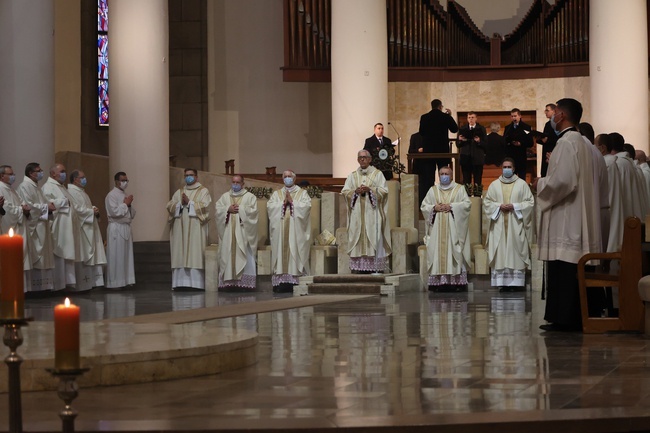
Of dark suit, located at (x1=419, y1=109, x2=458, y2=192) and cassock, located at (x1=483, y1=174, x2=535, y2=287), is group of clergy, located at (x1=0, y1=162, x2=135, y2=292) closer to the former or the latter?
dark suit, located at (x1=419, y1=109, x2=458, y2=192)

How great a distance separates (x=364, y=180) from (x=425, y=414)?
13298 mm

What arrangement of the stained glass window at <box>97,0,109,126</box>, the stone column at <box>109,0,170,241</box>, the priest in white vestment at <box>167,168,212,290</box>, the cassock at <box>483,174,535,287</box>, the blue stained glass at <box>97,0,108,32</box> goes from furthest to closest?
the blue stained glass at <box>97,0,108,32</box>, the stained glass window at <box>97,0,109,126</box>, the stone column at <box>109,0,170,241</box>, the priest in white vestment at <box>167,168,212,290</box>, the cassock at <box>483,174,535,287</box>

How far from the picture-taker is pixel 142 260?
69.8 feet

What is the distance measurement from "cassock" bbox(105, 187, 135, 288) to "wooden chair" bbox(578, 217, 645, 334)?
11012mm

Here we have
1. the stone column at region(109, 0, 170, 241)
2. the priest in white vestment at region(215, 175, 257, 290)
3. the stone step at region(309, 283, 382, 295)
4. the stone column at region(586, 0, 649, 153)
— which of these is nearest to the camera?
the stone step at region(309, 283, 382, 295)

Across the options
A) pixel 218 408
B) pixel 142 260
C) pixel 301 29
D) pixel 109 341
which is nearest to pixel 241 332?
pixel 109 341

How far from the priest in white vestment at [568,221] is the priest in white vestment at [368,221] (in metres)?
8.57

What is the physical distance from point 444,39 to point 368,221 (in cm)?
727

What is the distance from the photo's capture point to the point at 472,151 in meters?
21.4

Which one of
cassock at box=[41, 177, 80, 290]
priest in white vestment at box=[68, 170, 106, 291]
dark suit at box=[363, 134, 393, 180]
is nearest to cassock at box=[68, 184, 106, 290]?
priest in white vestment at box=[68, 170, 106, 291]

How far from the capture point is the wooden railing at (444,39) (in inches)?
956

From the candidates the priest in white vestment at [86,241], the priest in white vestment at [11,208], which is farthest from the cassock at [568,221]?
the priest in white vestment at [86,241]

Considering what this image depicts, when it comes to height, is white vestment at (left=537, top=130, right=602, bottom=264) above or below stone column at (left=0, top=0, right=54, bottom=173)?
below

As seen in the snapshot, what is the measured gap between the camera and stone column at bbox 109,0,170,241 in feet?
70.6
